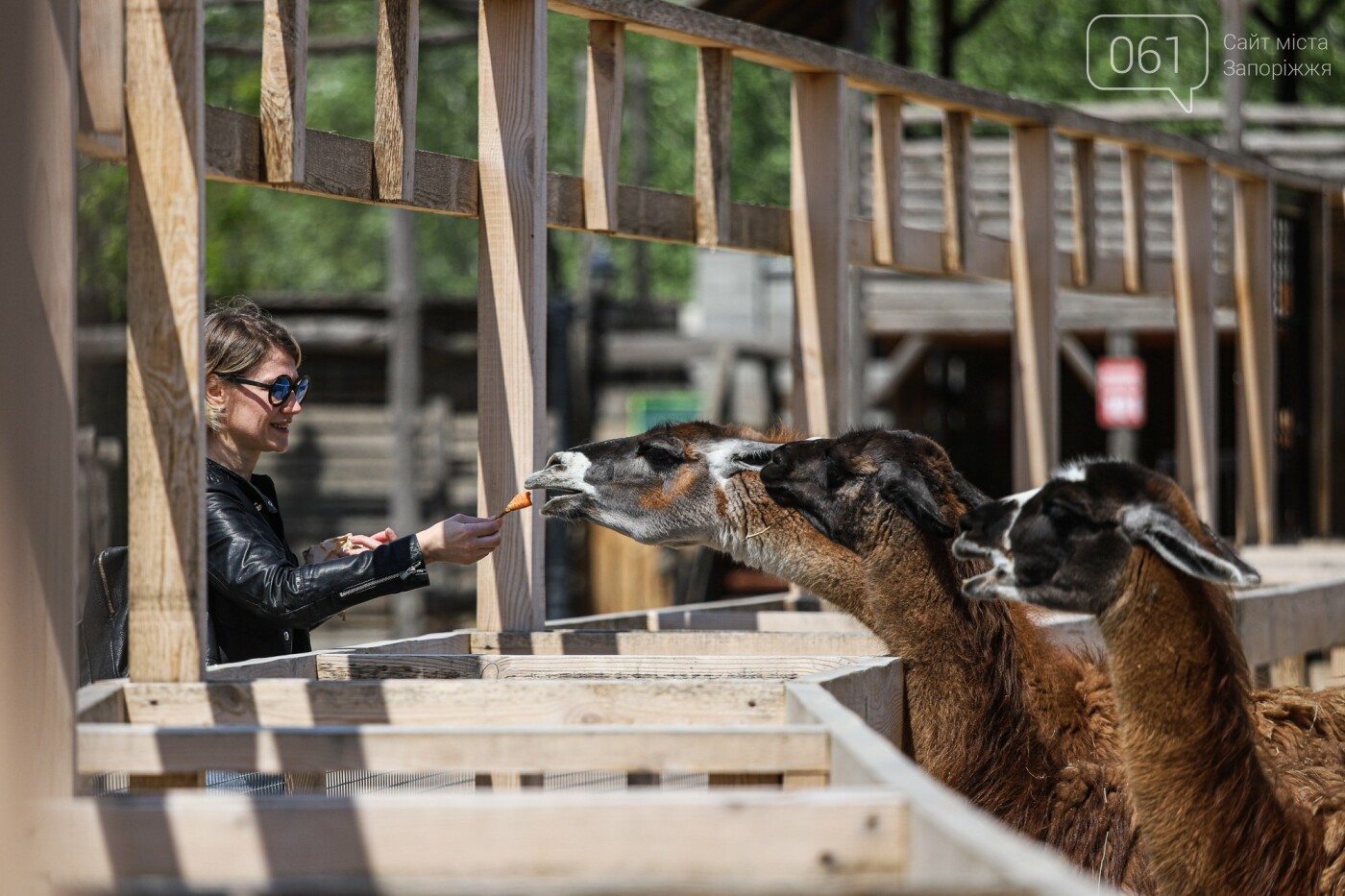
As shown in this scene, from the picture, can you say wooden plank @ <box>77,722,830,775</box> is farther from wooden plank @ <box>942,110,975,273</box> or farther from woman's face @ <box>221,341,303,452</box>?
wooden plank @ <box>942,110,975,273</box>

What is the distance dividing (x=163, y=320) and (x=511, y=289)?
146cm

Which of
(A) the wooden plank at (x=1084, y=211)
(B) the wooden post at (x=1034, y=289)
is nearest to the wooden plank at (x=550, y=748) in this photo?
(B) the wooden post at (x=1034, y=289)

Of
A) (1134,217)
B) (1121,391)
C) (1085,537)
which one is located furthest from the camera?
(1121,391)

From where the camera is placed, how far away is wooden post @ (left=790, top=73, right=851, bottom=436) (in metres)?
5.84

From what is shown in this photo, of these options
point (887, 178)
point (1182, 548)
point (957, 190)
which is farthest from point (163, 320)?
point (957, 190)

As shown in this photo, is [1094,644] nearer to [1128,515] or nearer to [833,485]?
[833,485]

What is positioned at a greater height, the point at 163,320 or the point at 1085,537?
the point at 163,320

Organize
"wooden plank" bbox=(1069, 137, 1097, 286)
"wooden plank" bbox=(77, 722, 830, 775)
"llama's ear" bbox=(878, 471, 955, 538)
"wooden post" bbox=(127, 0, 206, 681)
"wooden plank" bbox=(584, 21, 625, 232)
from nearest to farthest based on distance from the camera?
"wooden plank" bbox=(77, 722, 830, 775), "wooden post" bbox=(127, 0, 206, 681), "llama's ear" bbox=(878, 471, 955, 538), "wooden plank" bbox=(584, 21, 625, 232), "wooden plank" bbox=(1069, 137, 1097, 286)

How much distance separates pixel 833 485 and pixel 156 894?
3.24 metres

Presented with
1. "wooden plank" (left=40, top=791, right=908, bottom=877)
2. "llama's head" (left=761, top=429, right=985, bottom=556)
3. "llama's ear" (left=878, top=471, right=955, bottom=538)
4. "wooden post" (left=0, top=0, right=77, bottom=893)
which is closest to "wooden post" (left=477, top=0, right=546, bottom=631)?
"llama's head" (left=761, top=429, right=985, bottom=556)

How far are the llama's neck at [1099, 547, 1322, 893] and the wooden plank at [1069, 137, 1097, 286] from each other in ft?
14.0

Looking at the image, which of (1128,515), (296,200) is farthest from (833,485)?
(296,200)

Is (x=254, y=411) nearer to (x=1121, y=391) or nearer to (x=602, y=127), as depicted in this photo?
(x=602, y=127)

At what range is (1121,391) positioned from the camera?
639 inches
